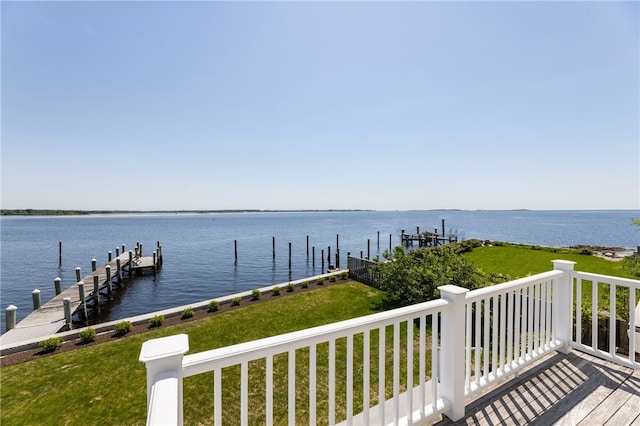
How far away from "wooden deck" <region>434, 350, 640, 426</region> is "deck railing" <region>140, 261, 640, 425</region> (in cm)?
13

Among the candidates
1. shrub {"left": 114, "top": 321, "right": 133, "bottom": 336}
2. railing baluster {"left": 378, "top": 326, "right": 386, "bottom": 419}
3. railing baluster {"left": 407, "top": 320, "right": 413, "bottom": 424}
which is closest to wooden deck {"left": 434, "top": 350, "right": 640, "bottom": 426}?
railing baluster {"left": 407, "top": 320, "right": 413, "bottom": 424}

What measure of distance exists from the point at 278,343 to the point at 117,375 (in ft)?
20.0

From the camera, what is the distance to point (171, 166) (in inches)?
1148

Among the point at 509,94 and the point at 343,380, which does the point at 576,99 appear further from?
the point at 343,380

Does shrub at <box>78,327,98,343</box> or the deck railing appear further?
shrub at <box>78,327,98,343</box>

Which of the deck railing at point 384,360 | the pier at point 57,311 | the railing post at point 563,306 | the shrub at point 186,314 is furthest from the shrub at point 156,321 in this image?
the railing post at point 563,306

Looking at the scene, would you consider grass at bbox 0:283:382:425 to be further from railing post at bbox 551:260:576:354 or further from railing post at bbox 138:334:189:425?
railing post at bbox 551:260:576:354

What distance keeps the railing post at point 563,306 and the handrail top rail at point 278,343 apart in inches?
100

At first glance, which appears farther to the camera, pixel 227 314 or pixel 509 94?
pixel 509 94

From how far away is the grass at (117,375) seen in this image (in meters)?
4.25

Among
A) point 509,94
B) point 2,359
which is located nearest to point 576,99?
point 509,94

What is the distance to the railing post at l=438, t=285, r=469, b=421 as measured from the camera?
2.18 metres

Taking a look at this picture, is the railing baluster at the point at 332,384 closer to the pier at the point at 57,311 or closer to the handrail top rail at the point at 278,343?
the handrail top rail at the point at 278,343

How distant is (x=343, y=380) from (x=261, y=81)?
11108 mm
